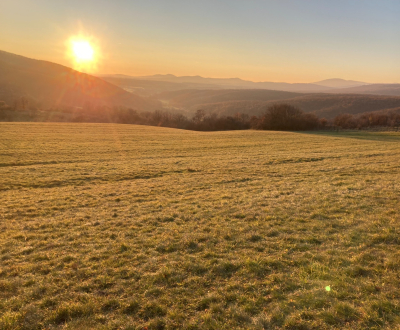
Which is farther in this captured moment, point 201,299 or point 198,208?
point 198,208

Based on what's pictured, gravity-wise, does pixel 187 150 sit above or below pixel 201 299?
above

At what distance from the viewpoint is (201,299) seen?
5.89 meters

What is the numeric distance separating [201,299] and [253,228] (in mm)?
4626

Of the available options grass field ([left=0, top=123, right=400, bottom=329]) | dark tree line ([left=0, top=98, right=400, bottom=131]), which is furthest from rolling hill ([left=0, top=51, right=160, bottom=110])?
grass field ([left=0, top=123, right=400, bottom=329])

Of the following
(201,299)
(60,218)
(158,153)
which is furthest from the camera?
(158,153)

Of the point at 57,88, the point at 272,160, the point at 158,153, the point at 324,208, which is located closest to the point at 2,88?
the point at 57,88

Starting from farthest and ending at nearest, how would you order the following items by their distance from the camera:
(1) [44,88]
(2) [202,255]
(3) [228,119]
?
(1) [44,88] < (3) [228,119] < (2) [202,255]

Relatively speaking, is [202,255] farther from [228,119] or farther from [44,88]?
[44,88]

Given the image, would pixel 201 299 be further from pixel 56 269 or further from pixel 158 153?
pixel 158 153

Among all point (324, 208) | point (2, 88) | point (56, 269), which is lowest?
point (56, 269)

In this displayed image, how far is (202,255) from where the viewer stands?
7.92 m

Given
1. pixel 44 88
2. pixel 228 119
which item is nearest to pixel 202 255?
pixel 228 119

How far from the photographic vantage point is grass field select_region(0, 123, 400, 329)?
545 cm

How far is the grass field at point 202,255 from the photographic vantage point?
5.45 meters
